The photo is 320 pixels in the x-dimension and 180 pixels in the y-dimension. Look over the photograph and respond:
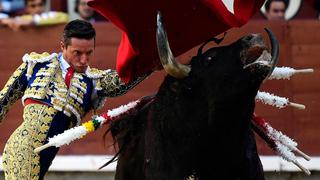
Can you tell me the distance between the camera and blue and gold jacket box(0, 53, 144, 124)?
3.91 meters

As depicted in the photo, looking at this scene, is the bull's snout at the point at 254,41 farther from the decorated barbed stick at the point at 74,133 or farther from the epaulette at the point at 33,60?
the epaulette at the point at 33,60

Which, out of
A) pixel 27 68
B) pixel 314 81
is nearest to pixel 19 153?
pixel 27 68

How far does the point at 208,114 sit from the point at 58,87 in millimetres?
814

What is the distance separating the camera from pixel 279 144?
386 centimetres

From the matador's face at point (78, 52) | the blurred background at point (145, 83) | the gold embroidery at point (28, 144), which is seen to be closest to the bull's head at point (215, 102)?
the matador's face at point (78, 52)

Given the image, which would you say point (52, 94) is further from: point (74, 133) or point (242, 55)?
point (242, 55)

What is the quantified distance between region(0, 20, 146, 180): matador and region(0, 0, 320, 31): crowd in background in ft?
7.61

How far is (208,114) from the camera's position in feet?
11.0

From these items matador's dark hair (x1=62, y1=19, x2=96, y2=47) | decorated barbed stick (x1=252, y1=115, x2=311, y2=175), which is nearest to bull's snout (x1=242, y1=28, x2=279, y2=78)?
decorated barbed stick (x1=252, y1=115, x2=311, y2=175)

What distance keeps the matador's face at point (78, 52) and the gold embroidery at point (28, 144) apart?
20 cm

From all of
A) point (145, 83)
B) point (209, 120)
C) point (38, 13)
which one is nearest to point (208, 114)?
point (209, 120)

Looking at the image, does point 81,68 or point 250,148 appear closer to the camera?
point 250,148

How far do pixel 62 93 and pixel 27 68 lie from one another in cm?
19

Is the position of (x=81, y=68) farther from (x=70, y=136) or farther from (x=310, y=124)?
(x=310, y=124)
